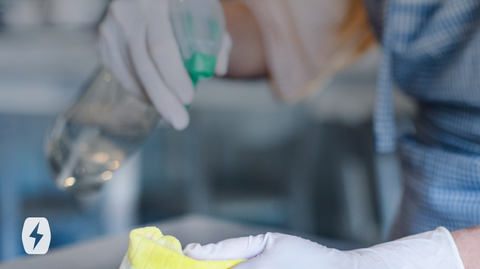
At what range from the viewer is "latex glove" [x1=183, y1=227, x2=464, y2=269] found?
9.2 inches

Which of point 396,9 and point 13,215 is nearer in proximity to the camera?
point 396,9

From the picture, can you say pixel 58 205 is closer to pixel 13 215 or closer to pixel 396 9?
pixel 13 215

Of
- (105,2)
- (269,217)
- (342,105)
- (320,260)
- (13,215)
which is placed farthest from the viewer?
(342,105)

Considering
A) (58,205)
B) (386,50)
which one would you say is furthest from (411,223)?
(58,205)

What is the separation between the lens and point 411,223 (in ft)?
1.51

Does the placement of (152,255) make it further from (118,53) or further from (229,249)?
(118,53)

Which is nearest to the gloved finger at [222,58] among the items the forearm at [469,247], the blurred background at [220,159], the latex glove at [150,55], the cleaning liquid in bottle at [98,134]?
the latex glove at [150,55]

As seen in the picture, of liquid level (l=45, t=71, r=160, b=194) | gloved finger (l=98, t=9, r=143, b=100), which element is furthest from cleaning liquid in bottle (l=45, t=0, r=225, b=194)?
gloved finger (l=98, t=9, r=143, b=100)

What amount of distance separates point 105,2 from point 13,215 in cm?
68

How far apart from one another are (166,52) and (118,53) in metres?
0.08

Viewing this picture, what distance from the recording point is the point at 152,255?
0.21 metres

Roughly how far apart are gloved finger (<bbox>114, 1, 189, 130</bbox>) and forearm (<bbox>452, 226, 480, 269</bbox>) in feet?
0.88

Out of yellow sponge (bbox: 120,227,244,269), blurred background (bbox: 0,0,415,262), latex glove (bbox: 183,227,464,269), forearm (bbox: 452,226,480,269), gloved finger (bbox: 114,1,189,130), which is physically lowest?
blurred background (bbox: 0,0,415,262)

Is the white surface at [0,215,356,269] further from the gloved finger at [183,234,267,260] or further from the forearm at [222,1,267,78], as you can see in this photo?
the forearm at [222,1,267,78]
